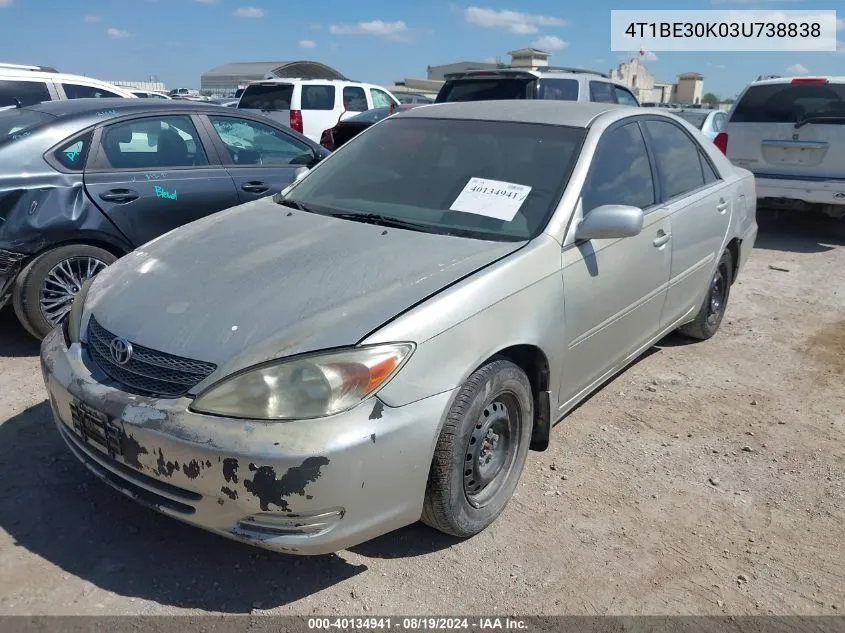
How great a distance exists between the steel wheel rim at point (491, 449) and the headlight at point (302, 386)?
21.8 inches

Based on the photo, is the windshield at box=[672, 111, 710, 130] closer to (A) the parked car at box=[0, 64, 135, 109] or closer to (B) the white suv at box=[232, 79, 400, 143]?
(B) the white suv at box=[232, 79, 400, 143]

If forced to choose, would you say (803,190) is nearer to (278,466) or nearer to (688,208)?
(688,208)

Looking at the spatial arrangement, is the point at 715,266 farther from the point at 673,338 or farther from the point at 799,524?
the point at 799,524

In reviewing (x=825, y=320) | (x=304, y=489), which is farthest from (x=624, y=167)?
(x=825, y=320)

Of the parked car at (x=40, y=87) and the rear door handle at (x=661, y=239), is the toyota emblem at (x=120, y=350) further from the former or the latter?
the parked car at (x=40, y=87)

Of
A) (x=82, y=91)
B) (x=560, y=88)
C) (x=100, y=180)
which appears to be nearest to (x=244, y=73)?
(x=82, y=91)

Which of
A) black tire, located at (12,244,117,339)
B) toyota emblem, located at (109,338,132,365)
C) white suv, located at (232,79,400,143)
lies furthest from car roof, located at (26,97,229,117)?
white suv, located at (232,79,400,143)

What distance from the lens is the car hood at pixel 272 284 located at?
2.40 m

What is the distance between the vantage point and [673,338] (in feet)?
17.1

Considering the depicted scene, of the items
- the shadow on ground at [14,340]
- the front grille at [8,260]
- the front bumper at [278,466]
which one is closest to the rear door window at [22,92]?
the shadow on ground at [14,340]

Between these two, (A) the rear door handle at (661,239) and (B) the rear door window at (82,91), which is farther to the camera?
(B) the rear door window at (82,91)

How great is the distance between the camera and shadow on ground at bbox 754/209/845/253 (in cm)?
832

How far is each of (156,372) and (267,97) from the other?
11982 mm

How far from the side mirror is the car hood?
38 cm
